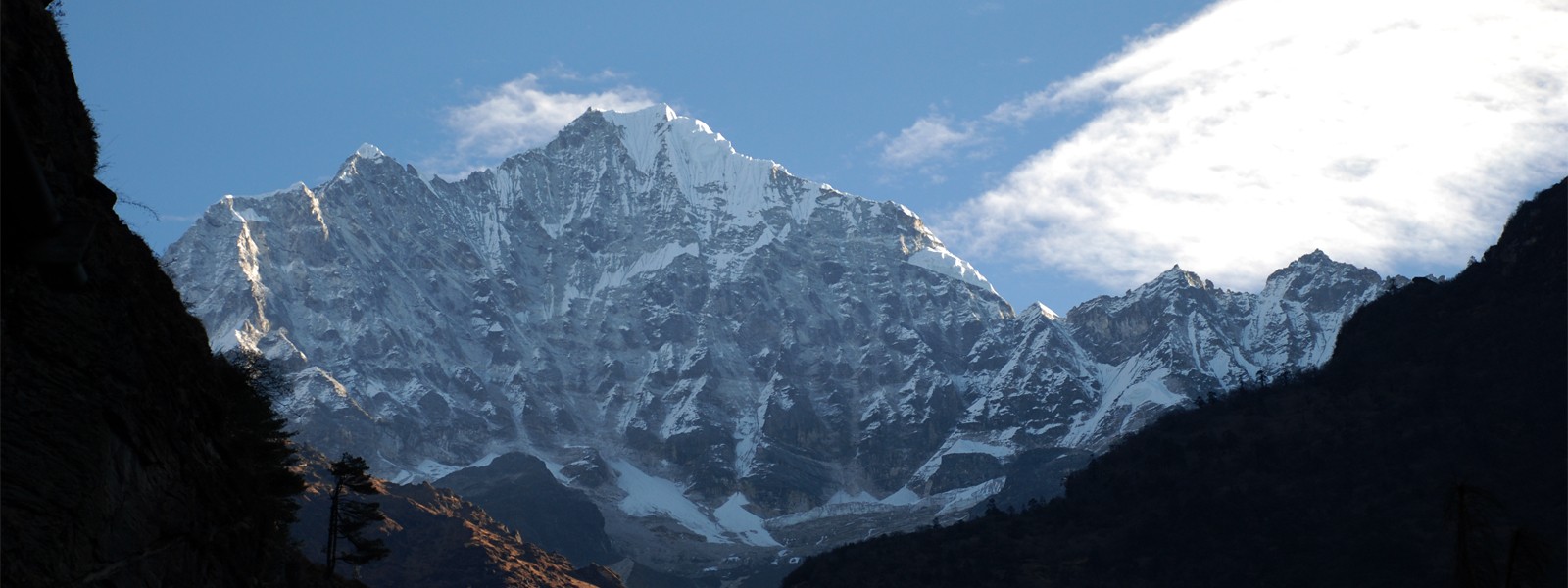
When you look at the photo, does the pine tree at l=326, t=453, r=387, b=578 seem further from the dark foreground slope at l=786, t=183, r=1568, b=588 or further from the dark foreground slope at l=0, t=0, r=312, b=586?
the dark foreground slope at l=786, t=183, r=1568, b=588

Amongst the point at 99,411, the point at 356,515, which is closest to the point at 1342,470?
the point at 356,515

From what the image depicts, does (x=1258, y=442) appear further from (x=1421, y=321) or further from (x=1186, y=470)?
(x=1421, y=321)

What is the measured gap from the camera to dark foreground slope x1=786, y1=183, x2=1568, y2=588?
132m

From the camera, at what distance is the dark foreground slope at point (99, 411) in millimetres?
26250

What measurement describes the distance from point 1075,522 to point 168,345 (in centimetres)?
14037

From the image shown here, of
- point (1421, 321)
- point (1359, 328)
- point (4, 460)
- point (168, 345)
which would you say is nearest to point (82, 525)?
point (4, 460)

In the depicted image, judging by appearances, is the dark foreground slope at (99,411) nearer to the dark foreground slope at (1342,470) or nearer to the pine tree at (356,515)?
the pine tree at (356,515)

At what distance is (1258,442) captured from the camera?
167625 mm

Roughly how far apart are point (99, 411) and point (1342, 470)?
14081cm

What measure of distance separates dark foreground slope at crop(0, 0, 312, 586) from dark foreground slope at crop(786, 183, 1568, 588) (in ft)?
324

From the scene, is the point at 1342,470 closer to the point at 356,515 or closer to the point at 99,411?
the point at 356,515

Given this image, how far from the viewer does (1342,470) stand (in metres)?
152

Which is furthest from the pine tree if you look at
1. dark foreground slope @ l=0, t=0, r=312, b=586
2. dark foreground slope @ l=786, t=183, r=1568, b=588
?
dark foreground slope @ l=786, t=183, r=1568, b=588

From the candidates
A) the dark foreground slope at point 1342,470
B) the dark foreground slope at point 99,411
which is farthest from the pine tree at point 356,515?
the dark foreground slope at point 1342,470
